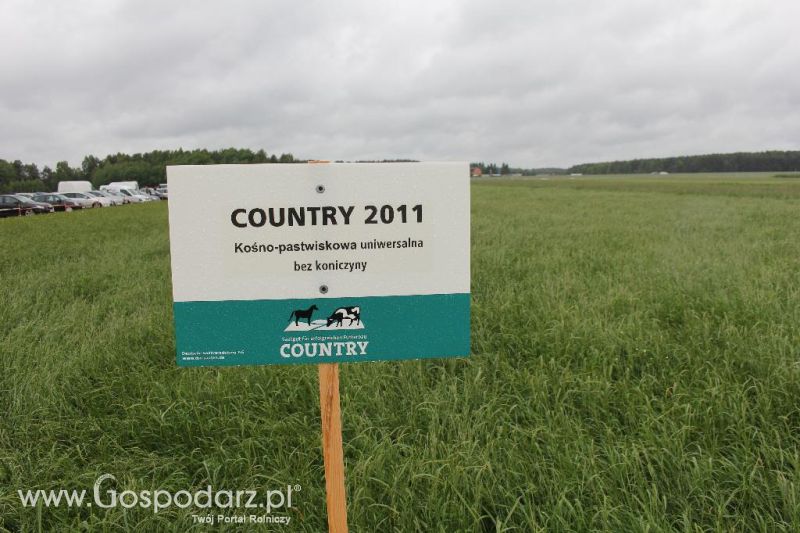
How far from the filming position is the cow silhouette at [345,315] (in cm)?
182

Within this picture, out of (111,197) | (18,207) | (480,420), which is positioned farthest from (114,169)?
(480,420)

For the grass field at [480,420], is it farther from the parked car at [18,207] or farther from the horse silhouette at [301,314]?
the parked car at [18,207]

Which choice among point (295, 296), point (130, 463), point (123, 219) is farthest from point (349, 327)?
point (123, 219)

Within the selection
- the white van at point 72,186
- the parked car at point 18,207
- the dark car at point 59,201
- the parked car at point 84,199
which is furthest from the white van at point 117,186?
the parked car at point 18,207

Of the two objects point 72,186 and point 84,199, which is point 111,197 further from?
point 72,186

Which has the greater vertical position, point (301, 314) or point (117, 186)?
point (117, 186)

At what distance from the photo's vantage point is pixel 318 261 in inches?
70.6

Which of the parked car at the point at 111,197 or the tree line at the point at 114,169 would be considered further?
the tree line at the point at 114,169

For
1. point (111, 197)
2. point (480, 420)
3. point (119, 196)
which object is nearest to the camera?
point (480, 420)

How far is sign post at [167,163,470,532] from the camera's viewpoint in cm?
176

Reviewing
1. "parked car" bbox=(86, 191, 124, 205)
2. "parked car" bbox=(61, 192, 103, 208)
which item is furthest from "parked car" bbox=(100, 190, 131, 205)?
"parked car" bbox=(61, 192, 103, 208)

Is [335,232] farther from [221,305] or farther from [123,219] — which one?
[123,219]

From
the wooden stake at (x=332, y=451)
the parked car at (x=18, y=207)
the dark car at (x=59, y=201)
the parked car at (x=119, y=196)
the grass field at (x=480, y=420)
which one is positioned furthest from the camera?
the parked car at (x=119, y=196)

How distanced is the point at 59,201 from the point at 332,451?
3917 centimetres
